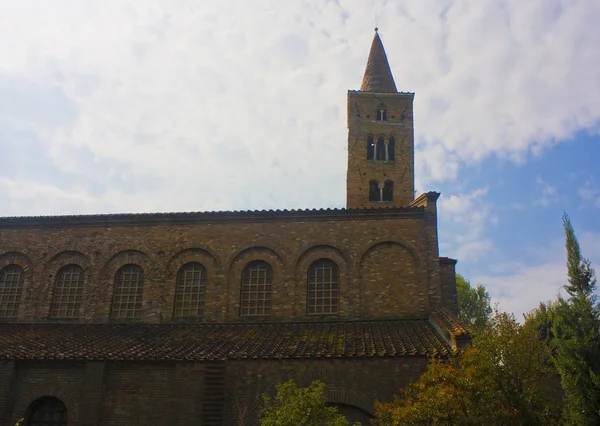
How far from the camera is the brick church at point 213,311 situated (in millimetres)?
16062

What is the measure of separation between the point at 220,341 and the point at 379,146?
58.1ft

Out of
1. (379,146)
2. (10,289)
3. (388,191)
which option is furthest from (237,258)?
(379,146)

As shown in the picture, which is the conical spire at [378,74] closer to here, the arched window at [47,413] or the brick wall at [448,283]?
the brick wall at [448,283]

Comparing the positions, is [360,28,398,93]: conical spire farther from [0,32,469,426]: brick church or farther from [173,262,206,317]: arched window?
[173,262,206,317]: arched window

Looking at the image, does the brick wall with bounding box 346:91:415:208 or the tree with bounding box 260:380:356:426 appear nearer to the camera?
the tree with bounding box 260:380:356:426

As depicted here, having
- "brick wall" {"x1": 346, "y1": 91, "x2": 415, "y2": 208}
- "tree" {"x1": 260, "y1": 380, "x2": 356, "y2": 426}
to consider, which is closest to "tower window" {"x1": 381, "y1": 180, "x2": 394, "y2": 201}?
"brick wall" {"x1": 346, "y1": 91, "x2": 415, "y2": 208}

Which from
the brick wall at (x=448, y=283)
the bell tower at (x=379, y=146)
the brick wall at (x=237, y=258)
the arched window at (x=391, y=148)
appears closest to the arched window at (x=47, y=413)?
the brick wall at (x=237, y=258)

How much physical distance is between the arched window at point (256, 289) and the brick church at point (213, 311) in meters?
0.04

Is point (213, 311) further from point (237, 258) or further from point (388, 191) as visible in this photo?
point (388, 191)

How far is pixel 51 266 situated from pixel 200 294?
21.1 ft

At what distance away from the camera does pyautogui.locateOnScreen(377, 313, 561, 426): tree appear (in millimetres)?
11250

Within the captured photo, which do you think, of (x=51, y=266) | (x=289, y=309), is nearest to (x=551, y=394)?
(x=289, y=309)

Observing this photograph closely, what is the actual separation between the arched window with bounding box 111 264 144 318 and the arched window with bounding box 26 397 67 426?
4.74 m

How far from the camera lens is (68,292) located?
2236 cm
